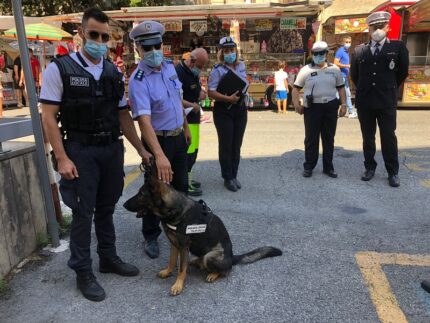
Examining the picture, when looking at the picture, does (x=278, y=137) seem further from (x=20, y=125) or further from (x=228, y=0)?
(x=228, y=0)

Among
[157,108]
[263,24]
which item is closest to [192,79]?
[157,108]

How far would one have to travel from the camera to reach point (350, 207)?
15.6 ft

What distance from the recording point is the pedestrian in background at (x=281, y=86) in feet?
39.6

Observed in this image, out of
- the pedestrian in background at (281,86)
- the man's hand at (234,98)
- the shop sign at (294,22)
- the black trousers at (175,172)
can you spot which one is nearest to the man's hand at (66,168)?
the black trousers at (175,172)

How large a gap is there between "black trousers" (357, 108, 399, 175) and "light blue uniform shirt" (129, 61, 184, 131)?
3.18 metres

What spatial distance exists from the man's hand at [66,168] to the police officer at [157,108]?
1.99ft

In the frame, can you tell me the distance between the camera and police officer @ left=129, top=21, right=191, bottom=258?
10.3ft

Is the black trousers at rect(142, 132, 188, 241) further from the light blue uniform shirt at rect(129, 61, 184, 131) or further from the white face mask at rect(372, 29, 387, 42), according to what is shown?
the white face mask at rect(372, 29, 387, 42)

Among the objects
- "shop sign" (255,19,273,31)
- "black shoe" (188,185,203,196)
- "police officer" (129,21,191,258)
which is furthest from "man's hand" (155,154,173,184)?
"shop sign" (255,19,273,31)

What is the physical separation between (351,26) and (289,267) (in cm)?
1166

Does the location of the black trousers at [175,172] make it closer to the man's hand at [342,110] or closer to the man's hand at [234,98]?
the man's hand at [234,98]

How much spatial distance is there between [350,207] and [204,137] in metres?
4.73

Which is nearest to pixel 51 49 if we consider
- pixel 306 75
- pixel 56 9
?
pixel 56 9

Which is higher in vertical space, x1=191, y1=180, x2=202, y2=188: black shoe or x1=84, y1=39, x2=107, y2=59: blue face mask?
x1=84, y1=39, x2=107, y2=59: blue face mask
